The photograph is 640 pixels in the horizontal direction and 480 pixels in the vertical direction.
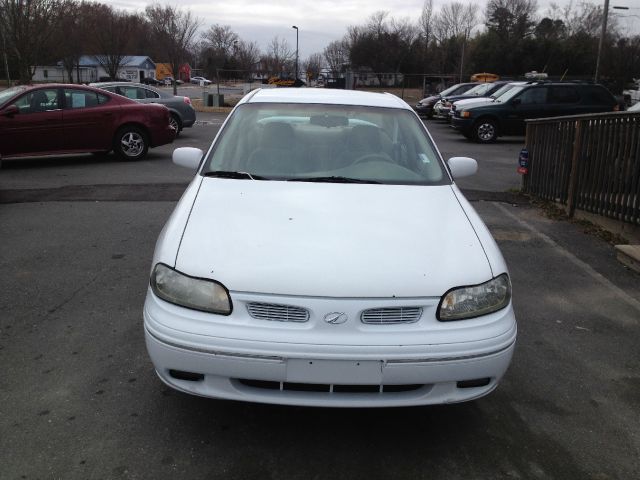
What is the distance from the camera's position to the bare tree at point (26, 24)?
20094mm

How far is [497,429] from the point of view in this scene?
3.00 meters

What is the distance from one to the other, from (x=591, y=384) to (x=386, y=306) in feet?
5.57

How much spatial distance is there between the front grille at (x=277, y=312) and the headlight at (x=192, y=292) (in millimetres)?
120

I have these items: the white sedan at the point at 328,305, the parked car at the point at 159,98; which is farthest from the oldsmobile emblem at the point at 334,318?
the parked car at the point at 159,98

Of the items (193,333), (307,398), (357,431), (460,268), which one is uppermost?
(460,268)

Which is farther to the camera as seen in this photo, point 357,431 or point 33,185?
point 33,185

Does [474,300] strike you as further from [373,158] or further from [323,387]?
[373,158]

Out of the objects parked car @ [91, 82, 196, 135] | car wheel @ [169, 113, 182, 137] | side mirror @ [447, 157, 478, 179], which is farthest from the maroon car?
side mirror @ [447, 157, 478, 179]

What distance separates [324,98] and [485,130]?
14.2m

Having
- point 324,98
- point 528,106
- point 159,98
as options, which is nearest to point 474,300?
point 324,98

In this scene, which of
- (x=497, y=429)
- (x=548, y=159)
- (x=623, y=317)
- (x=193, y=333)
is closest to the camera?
(x=193, y=333)

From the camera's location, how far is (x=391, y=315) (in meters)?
2.62

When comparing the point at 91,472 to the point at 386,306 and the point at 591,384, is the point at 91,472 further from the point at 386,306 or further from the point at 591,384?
the point at 591,384

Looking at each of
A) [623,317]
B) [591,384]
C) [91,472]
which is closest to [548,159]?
[623,317]
